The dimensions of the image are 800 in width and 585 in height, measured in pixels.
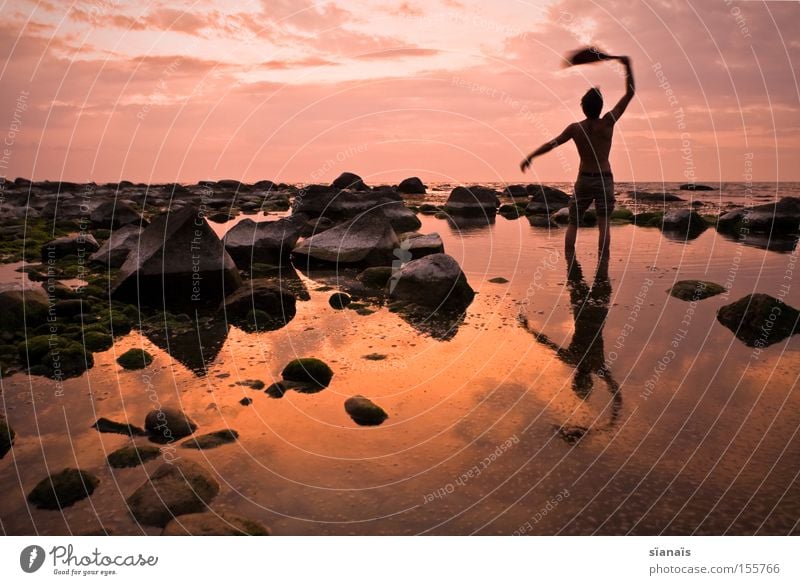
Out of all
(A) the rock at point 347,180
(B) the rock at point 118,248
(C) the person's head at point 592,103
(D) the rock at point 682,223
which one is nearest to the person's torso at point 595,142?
(C) the person's head at point 592,103

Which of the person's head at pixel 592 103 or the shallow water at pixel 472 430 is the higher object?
the person's head at pixel 592 103

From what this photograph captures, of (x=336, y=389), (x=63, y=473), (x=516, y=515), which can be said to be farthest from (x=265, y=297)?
(x=516, y=515)

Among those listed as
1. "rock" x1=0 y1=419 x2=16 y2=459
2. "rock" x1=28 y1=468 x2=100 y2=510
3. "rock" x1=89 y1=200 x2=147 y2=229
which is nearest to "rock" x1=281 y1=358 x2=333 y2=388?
"rock" x1=28 y1=468 x2=100 y2=510

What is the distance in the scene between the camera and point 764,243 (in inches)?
664

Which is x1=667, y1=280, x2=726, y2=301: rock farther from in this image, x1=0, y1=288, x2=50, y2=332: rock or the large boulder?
x1=0, y1=288, x2=50, y2=332: rock

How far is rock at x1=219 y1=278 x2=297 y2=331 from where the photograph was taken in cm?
862

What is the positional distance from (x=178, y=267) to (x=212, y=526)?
23.5 ft

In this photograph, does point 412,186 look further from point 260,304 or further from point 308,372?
point 308,372

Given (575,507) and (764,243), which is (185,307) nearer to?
(575,507)

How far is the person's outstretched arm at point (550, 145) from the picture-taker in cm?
1002

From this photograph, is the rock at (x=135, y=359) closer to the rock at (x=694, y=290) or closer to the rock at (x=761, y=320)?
the rock at (x=761, y=320)

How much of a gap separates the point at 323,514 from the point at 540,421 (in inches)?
83.1

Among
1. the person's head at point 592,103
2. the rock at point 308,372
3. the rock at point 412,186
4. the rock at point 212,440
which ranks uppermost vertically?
the person's head at point 592,103

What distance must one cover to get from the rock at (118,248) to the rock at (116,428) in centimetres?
866
